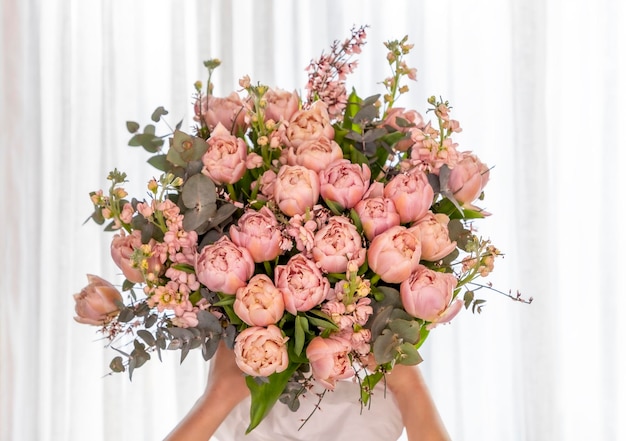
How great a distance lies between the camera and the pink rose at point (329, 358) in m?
0.80

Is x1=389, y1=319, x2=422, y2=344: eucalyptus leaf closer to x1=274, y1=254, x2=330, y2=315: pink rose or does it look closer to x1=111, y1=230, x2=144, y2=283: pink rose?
x1=274, y1=254, x2=330, y2=315: pink rose

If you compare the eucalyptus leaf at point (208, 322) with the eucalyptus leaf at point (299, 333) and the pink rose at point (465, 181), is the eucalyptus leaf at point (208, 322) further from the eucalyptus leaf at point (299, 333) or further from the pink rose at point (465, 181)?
the pink rose at point (465, 181)

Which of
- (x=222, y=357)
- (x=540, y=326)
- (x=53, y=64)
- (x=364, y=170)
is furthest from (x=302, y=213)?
(x=53, y=64)

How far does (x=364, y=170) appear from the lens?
2.81ft

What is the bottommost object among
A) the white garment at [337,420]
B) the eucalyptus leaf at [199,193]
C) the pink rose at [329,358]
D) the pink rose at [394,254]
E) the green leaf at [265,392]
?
the white garment at [337,420]

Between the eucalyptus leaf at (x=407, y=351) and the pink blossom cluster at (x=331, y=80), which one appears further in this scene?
the pink blossom cluster at (x=331, y=80)

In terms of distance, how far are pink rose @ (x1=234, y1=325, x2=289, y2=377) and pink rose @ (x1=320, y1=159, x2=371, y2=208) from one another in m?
0.15

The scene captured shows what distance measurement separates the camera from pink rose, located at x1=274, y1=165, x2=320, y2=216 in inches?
32.1

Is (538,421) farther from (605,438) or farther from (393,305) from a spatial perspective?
(393,305)

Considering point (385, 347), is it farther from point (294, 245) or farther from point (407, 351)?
point (294, 245)

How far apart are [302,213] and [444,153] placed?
0.17m

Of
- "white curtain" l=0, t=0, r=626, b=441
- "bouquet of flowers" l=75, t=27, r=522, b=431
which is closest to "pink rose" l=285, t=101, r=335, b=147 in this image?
"bouquet of flowers" l=75, t=27, r=522, b=431

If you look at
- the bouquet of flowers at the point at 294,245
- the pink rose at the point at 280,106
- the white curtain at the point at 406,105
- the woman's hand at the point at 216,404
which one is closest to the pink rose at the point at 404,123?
the bouquet of flowers at the point at 294,245

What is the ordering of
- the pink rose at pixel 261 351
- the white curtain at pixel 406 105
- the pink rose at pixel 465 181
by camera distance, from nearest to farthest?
1. the pink rose at pixel 261 351
2. the pink rose at pixel 465 181
3. the white curtain at pixel 406 105
